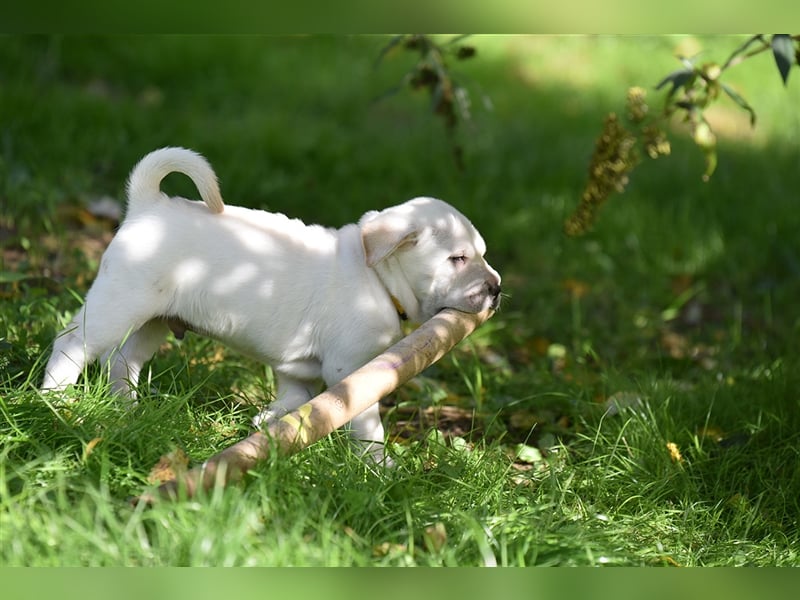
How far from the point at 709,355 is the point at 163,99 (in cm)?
486

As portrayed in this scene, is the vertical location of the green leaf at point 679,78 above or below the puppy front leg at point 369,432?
above

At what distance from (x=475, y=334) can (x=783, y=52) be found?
7.81 ft

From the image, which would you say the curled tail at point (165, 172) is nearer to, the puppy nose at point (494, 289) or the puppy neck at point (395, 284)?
the puppy neck at point (395, 284)

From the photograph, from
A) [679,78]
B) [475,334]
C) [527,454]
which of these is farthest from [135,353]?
[679,78]

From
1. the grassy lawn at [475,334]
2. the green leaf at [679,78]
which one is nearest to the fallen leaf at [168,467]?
the grassy lawn at [475,334]

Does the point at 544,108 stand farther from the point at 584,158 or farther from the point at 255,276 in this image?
the point at 255,276

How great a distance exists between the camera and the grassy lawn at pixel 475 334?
3068 mm

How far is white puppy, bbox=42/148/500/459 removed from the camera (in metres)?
3.76

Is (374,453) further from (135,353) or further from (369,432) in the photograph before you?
(135,353)

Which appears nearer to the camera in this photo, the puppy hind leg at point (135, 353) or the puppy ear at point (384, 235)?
the puppy ear at point (384, 235)

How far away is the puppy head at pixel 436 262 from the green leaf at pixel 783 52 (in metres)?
1.26

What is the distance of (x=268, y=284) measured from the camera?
3906 millimetres

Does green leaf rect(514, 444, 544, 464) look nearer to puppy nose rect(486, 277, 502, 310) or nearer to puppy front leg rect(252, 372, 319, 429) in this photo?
puppy nose rect(486, 277, 502, 310)

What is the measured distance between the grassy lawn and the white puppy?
0.18 metres
